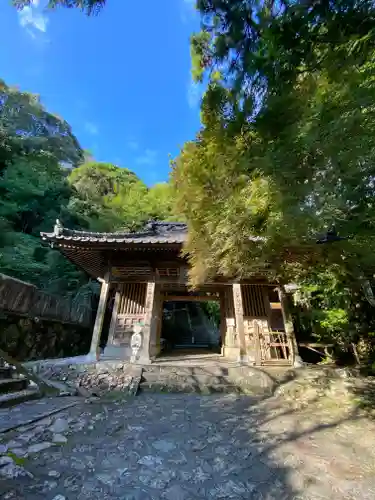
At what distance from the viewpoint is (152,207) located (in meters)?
21.0

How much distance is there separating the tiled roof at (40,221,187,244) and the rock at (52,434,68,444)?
5216mm

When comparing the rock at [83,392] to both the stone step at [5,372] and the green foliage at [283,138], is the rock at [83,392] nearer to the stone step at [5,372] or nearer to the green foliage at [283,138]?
the stone step at [5,372]

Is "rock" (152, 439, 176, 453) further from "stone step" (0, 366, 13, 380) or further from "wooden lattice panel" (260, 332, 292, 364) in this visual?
"wooden lattice panel" (260, 332, 292, 364)

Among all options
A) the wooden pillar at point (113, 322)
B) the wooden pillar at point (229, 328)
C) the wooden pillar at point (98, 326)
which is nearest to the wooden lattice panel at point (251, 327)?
the wooden pillar at point (229, 328)

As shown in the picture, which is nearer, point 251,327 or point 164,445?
point 164,445

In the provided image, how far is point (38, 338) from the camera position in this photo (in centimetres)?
880

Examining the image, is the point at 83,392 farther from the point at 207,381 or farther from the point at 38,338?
the point at 38,338

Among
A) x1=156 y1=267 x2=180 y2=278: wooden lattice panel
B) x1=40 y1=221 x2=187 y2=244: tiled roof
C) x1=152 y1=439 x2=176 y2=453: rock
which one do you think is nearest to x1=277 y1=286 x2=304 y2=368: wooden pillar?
x1=156 y1=267 x2=180 y2=278: wooden lattice panel

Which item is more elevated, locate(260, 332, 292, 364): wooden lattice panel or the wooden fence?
the wooden fence

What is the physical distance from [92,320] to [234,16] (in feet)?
43.0

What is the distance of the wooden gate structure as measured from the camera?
785 cm

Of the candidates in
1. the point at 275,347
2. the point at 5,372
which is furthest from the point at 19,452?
the point at 275,347

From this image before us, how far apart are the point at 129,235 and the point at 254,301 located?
18.4 feet

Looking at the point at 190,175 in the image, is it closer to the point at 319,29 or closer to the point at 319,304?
the point at 319,29
